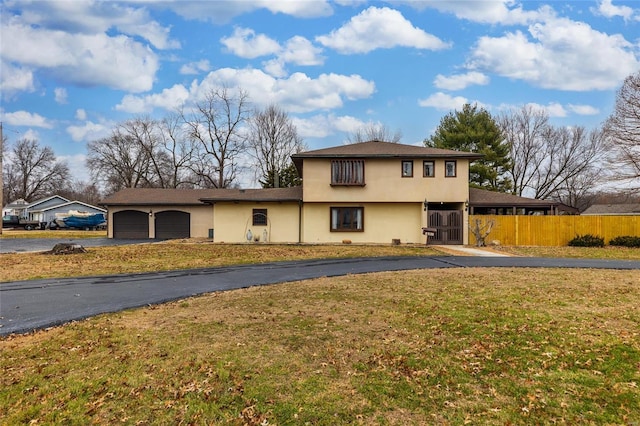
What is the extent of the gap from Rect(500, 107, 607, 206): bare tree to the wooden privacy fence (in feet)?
70.3

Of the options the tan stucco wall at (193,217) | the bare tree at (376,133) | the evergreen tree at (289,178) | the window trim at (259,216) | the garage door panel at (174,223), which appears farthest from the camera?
the bare tree at (376,133)

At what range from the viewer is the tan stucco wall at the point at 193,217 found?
29188mm

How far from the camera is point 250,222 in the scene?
76.6 feet

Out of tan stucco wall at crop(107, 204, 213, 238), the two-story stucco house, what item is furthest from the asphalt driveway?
tan stucco wall at crop(107, 204, 213, 238)

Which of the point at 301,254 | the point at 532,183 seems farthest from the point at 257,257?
the point at 532,183

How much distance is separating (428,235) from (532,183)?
28.8 meters

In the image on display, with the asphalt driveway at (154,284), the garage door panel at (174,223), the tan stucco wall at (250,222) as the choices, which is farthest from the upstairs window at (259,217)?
the asphalt driveway at (154,284)

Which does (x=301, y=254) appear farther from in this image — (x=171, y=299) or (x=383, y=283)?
(x=171, y=299)

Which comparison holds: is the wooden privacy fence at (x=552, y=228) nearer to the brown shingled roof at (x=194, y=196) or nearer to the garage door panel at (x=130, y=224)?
the brown shingled roof at (x=194, y=196)

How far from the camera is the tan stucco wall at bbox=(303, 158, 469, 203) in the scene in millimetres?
21953

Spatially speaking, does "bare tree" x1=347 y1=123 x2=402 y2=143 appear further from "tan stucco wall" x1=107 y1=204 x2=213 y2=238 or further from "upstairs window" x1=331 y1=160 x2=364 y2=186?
"upstairs window" x1=331 y1=160 x2=364 y2=186

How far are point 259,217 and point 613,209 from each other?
49.1 metres

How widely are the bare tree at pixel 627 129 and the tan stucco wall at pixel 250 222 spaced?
82.4ft

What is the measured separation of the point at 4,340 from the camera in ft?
17.6
